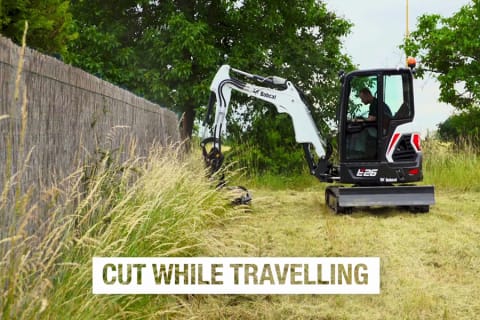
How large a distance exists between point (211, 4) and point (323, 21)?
3.50 metres

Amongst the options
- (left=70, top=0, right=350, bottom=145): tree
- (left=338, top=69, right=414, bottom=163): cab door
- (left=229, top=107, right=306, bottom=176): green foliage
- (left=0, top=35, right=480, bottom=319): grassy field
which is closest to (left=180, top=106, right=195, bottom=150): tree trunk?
(left=70, top=0, right=350, bottom=145): tree

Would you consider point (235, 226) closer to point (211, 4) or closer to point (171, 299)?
point (171, 299)

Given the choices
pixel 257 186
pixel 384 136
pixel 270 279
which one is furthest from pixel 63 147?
pixel 257 186

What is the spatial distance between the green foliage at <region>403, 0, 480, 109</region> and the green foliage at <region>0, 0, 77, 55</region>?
12.9 meters

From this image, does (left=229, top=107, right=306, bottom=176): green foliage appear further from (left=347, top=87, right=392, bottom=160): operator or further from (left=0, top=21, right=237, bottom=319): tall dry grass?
(left=0, top=21, right=237, bottom=319): tall dry grass

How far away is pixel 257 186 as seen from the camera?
592 inches

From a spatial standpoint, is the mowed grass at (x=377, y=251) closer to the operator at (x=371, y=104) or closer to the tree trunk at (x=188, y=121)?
the operator at (x=371, y=104)

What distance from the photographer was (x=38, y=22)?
926cm

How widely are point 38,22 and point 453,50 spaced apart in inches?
557

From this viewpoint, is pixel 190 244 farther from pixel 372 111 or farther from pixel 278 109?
A: pixel 278 109

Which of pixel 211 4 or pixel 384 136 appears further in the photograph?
pixel 211 4

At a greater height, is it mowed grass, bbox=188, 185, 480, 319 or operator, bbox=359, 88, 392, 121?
operator, bbox=359, 88, 392, 121

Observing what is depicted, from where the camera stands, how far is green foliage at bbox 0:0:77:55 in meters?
8.95

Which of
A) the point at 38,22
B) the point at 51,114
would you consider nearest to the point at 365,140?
the point at 38,22
